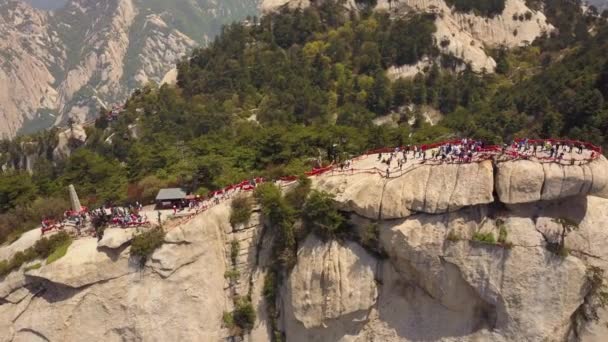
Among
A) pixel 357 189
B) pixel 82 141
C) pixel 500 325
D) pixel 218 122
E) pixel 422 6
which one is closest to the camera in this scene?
pixel 500 325

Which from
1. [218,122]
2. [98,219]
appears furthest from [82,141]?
[98,219]

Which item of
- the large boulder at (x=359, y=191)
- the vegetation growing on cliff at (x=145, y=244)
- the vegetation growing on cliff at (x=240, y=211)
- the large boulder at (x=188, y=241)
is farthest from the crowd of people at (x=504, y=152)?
the vegetation growing on cliff at (x=145, y=244)

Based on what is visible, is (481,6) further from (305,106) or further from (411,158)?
(411,158)

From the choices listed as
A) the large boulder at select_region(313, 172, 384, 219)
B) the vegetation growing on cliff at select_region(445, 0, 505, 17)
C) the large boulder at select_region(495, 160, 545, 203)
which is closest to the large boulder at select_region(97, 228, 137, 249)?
the large boulder at select_region(313, 172, 384, 219)

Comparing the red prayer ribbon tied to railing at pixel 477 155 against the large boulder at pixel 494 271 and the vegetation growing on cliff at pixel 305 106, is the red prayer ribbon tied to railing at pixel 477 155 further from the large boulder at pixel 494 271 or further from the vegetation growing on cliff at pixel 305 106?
the large boulder at pixel 494 271

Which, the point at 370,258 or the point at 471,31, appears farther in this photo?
the point at 471,31

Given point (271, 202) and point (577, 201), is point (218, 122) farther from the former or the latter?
point (577, 201)
